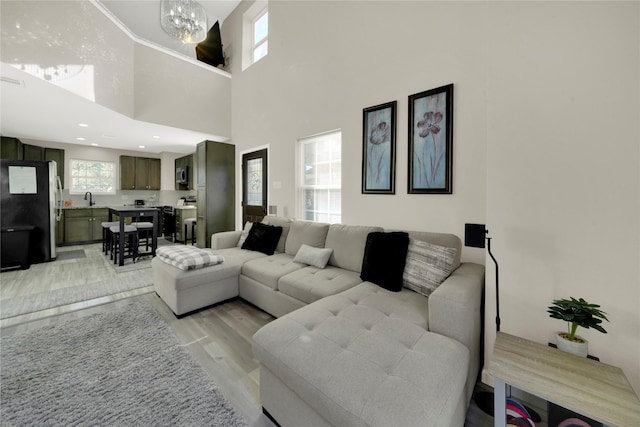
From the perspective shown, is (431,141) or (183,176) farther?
(183,176)

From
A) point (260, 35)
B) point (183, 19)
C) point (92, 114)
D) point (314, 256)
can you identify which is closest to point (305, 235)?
point (314, 256)

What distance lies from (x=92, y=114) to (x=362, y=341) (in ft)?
16.5

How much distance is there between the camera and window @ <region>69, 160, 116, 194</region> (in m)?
6.12

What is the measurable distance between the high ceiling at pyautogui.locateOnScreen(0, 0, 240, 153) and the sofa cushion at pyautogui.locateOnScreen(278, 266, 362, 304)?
11.5 ft

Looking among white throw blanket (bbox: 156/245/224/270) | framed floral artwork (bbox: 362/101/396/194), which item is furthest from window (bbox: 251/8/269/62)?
white throw blanket (bbox: 156/245/224/270)

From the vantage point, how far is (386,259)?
2.11 meters

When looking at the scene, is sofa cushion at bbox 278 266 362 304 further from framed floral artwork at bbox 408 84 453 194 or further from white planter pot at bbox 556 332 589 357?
white planter pot at bbox 556 332 589 357

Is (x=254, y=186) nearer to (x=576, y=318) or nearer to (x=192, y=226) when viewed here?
(x=192, y=226)

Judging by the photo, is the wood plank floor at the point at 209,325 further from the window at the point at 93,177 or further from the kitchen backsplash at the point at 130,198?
the window at the point at 93,177

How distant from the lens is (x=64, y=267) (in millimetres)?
4086

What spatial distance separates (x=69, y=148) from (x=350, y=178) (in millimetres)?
7140

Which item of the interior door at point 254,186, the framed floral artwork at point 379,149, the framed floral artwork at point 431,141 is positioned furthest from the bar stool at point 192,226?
the framed floral artwork at point 431,141

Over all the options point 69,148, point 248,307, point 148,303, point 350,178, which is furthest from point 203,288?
point 69,148

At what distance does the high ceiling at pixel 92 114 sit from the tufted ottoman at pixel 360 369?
382 centimetres
